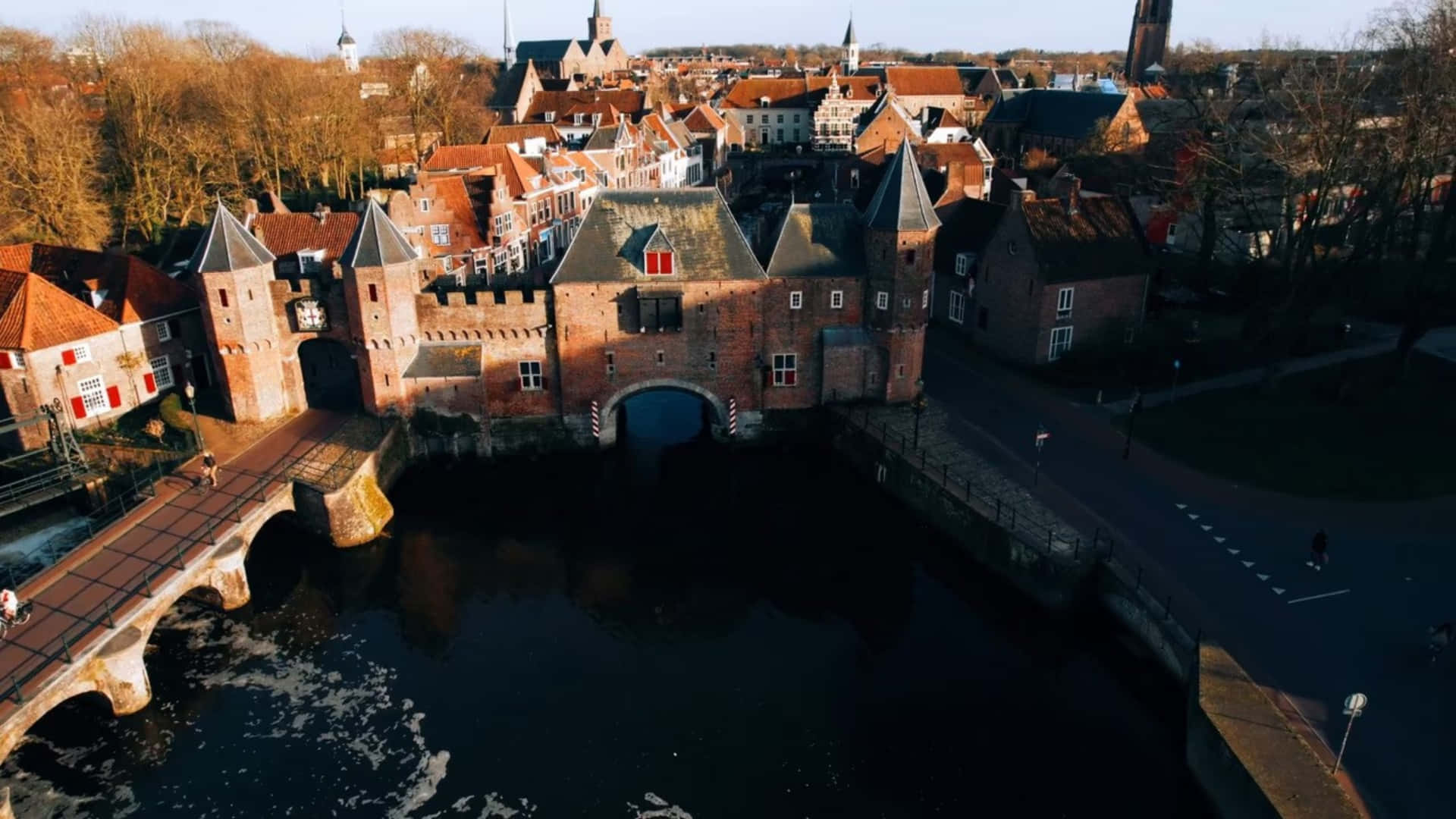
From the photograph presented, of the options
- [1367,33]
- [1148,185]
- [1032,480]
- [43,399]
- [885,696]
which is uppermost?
[1367,33]

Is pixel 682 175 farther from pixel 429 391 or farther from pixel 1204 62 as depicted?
pixel 429 391

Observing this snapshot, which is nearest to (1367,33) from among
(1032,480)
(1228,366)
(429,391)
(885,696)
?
(1228,366)

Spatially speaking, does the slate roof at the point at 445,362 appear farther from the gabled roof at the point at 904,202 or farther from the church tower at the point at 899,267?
the gabled roof at the point at 904,202

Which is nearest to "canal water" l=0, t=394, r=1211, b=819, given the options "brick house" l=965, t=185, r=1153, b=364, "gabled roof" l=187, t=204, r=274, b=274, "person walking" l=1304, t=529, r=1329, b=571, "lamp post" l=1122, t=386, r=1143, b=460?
"person walking" l=1304, t=529, r=1329, b=571

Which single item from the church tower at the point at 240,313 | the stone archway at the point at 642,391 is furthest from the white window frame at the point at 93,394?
the stone archway at the point at 642,391

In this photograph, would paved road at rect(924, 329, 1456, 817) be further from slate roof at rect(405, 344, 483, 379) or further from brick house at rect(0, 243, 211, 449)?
brick house at rect(0, 243, 211, 449)

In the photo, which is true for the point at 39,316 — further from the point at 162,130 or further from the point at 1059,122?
the point at 1059,122
